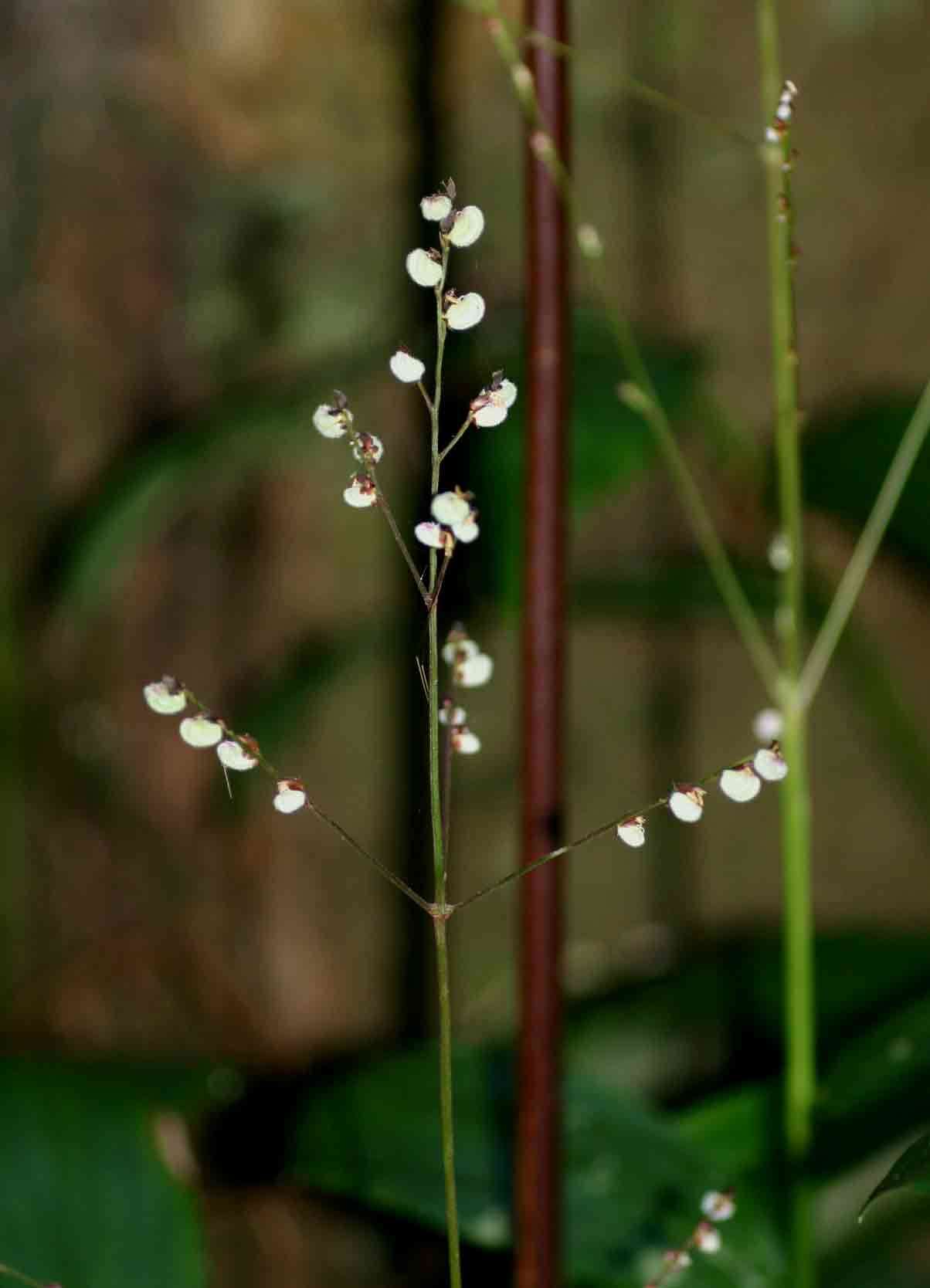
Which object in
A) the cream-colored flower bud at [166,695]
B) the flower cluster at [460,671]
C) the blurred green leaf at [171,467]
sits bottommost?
the cream-colored flower bud at [166,695]

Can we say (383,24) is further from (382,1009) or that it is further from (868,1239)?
(868,1239)

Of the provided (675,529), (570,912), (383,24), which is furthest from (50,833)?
(383,24)

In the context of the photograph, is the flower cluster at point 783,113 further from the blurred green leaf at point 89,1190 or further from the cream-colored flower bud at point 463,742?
the blurred green leaf at point 89,1190

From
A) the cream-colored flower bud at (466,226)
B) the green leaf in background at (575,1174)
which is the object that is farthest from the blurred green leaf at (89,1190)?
the cream-colored flower bud at (466,226)

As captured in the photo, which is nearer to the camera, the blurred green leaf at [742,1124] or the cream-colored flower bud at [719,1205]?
the cream-colored flower bud at [719,1205]

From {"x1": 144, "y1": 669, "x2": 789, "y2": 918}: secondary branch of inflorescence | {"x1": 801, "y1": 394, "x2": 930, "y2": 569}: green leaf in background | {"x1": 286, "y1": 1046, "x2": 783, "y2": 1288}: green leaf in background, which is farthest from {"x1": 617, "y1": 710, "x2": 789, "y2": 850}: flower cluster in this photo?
{"x1": 801, "y1": 394, "x2": 930, "y2": 569}: green leaf in background

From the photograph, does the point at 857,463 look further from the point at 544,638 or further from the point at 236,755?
the point at 236,755
